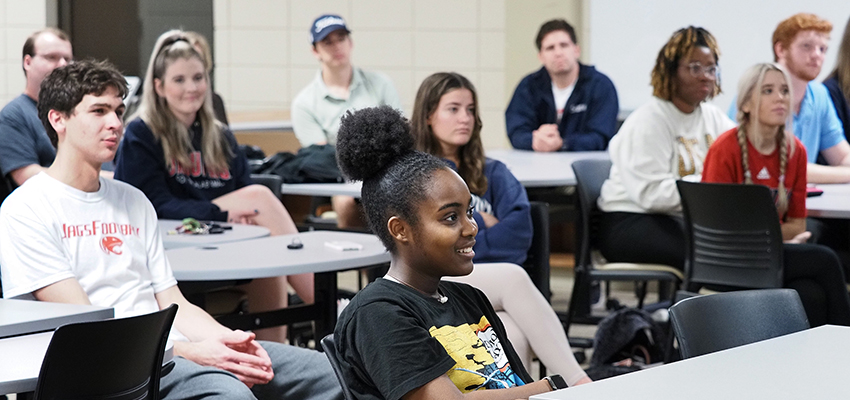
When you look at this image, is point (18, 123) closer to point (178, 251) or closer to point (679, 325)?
point (178, 251)

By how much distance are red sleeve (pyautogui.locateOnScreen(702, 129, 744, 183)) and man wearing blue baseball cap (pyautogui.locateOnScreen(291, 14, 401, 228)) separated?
81.6 inches

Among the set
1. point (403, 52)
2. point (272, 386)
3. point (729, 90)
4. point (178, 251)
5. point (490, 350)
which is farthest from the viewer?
point (403, 52)

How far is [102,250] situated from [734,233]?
2.15m

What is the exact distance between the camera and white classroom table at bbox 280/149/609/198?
4.12 meters

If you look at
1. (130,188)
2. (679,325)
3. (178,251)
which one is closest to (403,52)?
(178,251)

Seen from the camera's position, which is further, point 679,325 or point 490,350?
point 679,325

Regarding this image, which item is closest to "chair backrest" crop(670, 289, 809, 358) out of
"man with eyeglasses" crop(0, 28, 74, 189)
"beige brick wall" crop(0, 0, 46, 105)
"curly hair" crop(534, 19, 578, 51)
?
"man with eyeglasses" crop(0, 28, 74, 189)

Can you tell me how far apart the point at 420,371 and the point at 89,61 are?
1.41 metres

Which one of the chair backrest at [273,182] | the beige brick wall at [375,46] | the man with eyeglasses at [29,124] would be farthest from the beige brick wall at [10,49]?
the chair backrest at [273,182]

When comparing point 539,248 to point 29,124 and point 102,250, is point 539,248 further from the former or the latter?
point 29,124

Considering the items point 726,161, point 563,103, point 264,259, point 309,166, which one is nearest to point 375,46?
point 563,103

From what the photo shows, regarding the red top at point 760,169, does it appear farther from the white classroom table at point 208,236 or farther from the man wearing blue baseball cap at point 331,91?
the man wearing blue baseball cap at point 331,91

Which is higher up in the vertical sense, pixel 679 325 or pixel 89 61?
pixel 89 61

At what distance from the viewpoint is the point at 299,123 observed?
213 inches
